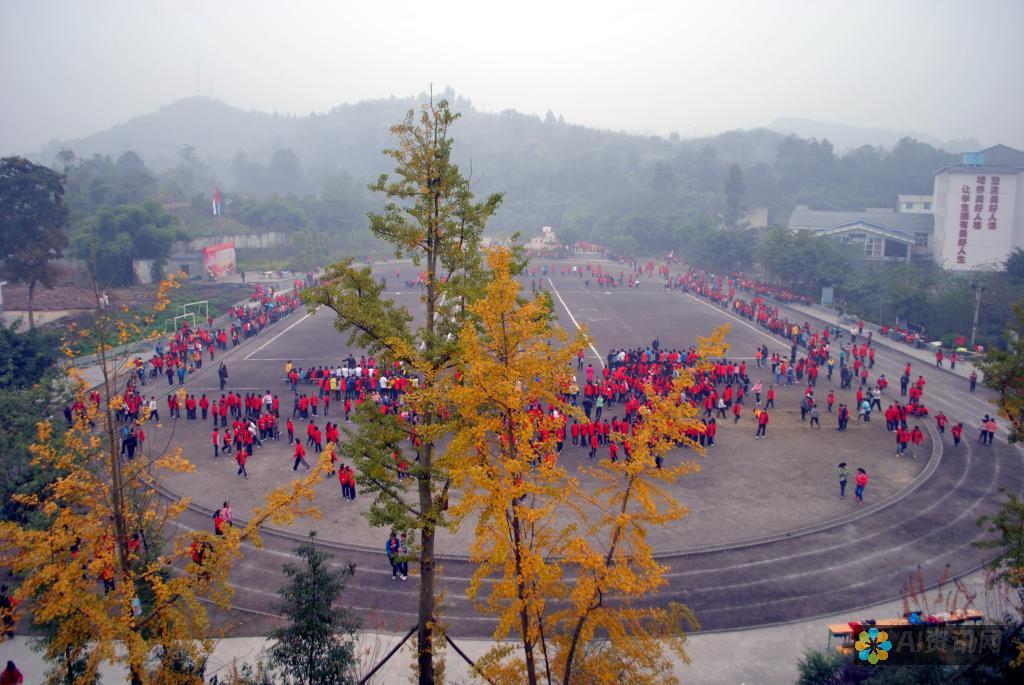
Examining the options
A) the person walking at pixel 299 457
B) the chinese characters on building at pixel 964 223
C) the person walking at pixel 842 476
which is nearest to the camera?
the person walking at pixel 842 476

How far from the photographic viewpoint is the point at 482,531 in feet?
23.8

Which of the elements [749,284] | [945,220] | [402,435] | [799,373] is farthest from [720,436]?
[945,220]

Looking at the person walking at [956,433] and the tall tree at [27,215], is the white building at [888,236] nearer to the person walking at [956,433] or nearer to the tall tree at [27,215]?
the person walking at [956,433]

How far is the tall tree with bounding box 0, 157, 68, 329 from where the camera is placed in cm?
3841

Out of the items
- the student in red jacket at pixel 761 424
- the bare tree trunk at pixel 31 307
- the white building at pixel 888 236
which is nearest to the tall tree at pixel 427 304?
the student in red jacket at pixel 761 424

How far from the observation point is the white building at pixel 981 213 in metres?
50.1

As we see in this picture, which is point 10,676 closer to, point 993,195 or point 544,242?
point 993,195

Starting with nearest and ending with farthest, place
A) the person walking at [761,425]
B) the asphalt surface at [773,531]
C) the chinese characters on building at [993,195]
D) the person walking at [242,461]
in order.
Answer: the asphalt surface at [773,531] → the person walking at [242,461] → the person walking at [761,425] → the chinese characters on building at [993,195]

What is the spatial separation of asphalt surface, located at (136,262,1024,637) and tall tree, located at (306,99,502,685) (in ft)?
7.32

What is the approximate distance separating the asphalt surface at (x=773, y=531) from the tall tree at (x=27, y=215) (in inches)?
916

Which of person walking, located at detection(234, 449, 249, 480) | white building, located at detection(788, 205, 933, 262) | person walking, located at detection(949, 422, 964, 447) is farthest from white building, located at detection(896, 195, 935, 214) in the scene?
person walking, located at detection(234, 449, 249, 480)

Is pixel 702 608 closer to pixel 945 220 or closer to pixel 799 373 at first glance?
pixel 799 373

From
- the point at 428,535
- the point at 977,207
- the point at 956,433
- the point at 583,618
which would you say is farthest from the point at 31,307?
the point at 977,207

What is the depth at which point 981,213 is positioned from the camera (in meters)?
50.8
